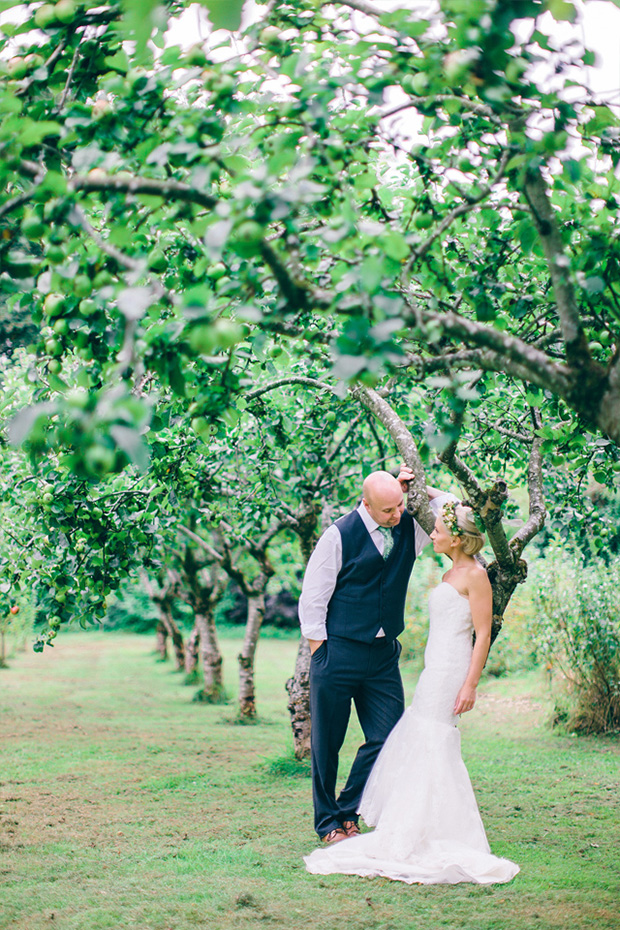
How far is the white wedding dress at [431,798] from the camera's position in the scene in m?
4.24

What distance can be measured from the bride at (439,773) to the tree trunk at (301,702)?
284cm

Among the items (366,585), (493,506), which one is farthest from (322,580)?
(493,506)

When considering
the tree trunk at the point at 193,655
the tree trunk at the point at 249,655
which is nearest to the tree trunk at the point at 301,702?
the tree trunk at the point at 249,655

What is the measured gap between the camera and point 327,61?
10.3 ft

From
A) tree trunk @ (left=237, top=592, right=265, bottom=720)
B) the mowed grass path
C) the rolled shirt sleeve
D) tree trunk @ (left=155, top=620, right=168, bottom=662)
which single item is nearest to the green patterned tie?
the rolled shirt sleeve

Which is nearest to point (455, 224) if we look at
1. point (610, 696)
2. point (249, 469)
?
point (249, 469)

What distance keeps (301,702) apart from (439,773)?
131 inches

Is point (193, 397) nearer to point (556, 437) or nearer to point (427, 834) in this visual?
point (556, 437)

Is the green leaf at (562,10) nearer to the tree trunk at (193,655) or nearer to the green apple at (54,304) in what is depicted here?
the green apple at (54,304)

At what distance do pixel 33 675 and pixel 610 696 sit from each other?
13.5 m

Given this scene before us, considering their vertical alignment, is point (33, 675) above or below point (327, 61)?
below

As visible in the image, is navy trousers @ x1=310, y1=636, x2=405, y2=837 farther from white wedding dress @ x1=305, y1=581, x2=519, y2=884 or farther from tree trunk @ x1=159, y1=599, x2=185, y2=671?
tree trunk @ x1=159, y1=599, x2=185, y2=671

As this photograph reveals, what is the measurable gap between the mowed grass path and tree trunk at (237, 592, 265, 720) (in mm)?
322

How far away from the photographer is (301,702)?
298 inches
